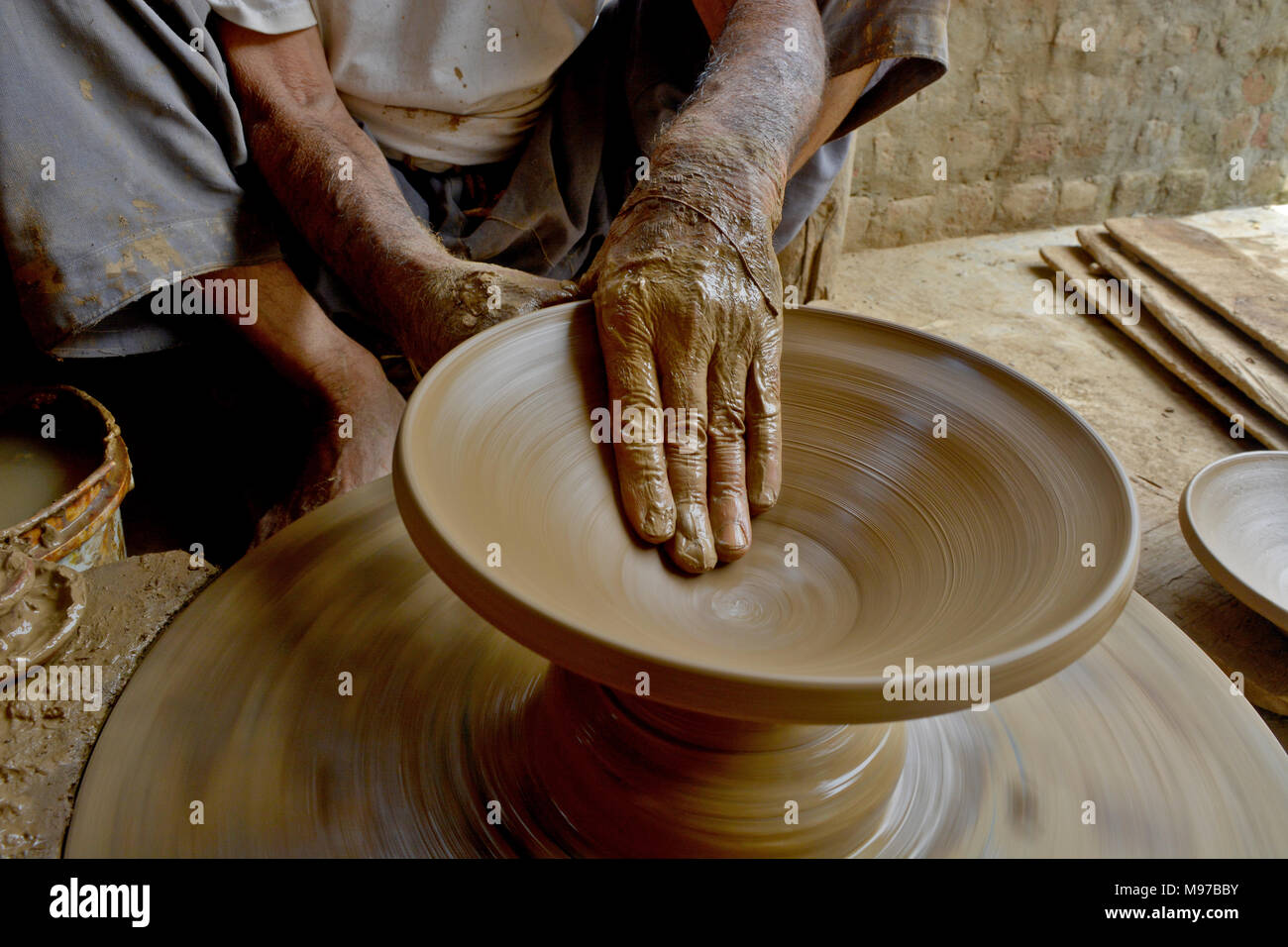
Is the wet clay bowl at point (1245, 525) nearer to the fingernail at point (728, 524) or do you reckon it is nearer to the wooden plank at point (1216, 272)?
the wooden plank at point (1216, 272)

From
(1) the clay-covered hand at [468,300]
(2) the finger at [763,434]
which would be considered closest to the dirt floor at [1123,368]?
(2) the finger at [763,434]

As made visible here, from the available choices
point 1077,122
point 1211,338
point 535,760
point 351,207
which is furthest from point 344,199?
point 1077,122

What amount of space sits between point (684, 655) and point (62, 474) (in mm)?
1324

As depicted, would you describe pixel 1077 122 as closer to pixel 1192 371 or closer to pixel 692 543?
pixel 1192 371

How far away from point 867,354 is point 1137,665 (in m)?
0.51

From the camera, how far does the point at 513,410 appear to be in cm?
105

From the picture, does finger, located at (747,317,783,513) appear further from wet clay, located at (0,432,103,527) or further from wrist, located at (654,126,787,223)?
wet clay, located at (0,432,103,527)

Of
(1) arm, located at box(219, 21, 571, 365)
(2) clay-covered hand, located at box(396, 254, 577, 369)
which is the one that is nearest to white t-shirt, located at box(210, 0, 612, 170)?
(1) arm, located at box(219, 21, 571, 365)

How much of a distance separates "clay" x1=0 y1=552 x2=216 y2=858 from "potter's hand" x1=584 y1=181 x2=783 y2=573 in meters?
0.58

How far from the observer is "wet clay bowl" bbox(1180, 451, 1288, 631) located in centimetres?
160

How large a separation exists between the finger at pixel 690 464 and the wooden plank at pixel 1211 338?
1.83 meters

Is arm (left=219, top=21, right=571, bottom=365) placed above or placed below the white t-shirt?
below

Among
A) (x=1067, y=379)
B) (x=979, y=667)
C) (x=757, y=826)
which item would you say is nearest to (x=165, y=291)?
(x=757, y=826)

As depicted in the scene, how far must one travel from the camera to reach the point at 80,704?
39.9 inches
